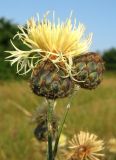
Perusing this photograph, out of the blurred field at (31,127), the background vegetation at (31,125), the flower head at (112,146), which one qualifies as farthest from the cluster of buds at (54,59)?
the blurred field at (31,127)

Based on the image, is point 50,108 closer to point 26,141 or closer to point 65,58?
point 65,58

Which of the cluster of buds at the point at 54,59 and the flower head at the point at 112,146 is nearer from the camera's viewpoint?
the cluster of buds at the point at 54,59

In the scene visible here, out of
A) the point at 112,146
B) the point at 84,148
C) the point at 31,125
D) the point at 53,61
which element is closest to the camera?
→ the point at 53,61

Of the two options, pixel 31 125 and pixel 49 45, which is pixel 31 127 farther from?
pixel 49 45

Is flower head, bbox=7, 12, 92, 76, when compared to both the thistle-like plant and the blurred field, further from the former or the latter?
the blurred field

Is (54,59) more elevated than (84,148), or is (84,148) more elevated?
(54,59)

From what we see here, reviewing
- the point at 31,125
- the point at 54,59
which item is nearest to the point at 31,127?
the point at 31,125

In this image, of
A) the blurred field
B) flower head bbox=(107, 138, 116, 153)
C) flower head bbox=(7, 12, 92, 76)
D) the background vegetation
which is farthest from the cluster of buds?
the blurred field

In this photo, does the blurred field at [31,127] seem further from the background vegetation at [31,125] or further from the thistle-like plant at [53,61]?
the thistle-like plant at [53,61]
